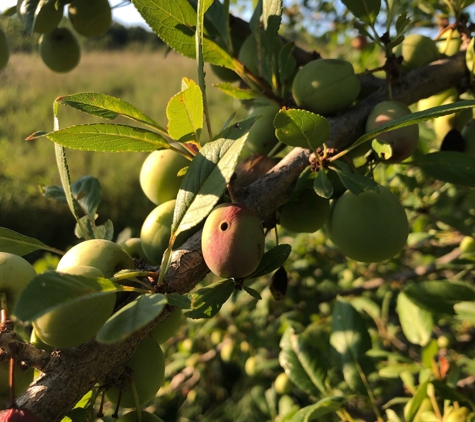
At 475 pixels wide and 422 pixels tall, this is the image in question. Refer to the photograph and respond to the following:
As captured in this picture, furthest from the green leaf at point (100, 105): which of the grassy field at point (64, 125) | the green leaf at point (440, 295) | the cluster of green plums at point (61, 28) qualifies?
the grassy field at point (64, 125)

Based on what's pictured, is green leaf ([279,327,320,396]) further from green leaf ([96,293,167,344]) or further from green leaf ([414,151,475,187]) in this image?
green leaf ([96,293,167,344])

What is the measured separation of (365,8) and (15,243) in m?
0.63

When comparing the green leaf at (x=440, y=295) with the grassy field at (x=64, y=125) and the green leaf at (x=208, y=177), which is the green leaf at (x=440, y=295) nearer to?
the green leaf at (x=208, y=177)

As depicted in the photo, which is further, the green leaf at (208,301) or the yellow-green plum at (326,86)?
the yellow-green plum at (326,86)

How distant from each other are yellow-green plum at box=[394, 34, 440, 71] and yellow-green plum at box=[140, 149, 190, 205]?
0.46 meters

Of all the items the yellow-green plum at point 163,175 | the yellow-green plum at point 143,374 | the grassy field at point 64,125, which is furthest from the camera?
the grassy field at point 64,125

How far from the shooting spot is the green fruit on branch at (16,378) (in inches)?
18.9

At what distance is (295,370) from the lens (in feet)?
3.01

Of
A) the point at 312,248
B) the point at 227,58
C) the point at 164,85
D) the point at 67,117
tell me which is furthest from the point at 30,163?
the point at 227,58

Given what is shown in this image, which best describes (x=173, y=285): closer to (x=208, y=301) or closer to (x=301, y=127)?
(x=208, y=301)

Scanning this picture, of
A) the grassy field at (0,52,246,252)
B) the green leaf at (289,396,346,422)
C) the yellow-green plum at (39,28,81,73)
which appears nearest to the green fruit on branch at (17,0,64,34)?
the yellow-green plum at (39,28,81,73)

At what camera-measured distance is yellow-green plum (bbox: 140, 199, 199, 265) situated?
0.58 meters

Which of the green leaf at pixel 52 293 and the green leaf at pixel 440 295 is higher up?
the green leaf at pixel 52 293

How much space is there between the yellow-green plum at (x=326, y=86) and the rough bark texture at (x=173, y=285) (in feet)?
0.07
